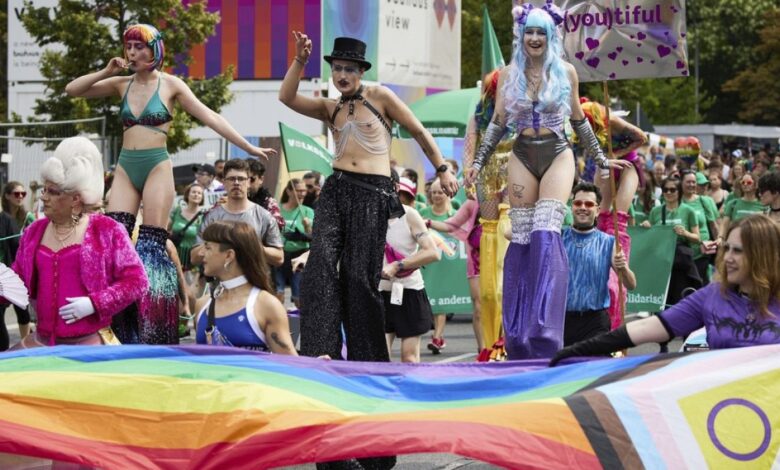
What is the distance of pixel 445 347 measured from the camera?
15.1m

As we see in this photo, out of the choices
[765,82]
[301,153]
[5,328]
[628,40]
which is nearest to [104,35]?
[301,153]

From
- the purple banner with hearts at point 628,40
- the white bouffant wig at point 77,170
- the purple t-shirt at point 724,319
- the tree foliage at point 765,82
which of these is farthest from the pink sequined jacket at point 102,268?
the tree foliage at point 765,82

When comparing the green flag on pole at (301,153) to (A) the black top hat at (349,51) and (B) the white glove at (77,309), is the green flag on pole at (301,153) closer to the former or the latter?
(A) the black top hat at (349,51)

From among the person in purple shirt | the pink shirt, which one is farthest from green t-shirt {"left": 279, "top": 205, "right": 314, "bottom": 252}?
the person in purple shirt

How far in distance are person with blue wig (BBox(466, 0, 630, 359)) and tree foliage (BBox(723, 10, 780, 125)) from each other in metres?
72.5

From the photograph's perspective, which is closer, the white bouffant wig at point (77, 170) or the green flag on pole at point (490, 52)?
the white bouffant wig at point (77, 170)

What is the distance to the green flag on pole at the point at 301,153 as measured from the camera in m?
16.4

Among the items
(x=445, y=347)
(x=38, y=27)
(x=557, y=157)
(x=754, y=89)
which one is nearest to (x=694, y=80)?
(x=754, y=89)

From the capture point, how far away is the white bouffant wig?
7.05 m

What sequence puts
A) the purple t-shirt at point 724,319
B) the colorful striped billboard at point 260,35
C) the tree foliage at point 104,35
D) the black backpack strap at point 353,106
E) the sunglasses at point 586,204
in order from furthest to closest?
1. the colorful striped billboard at point 260,35
2. the tree foliage at point 104,35
3. the sunglasses at point 586,204
4. the black backpack strap at point 353,106
5. the purple t-shirt at point 724,319

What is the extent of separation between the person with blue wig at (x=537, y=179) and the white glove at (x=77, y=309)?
9.27 feet

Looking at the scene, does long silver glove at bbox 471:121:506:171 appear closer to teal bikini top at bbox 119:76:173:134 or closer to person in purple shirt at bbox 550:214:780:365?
teal bikini top at bbox 119:76:173:134

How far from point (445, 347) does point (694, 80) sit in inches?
2739

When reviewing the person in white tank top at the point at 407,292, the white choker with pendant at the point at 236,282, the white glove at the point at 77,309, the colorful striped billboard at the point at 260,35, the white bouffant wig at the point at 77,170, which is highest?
the colorful striped billboard at the point at 260,35
